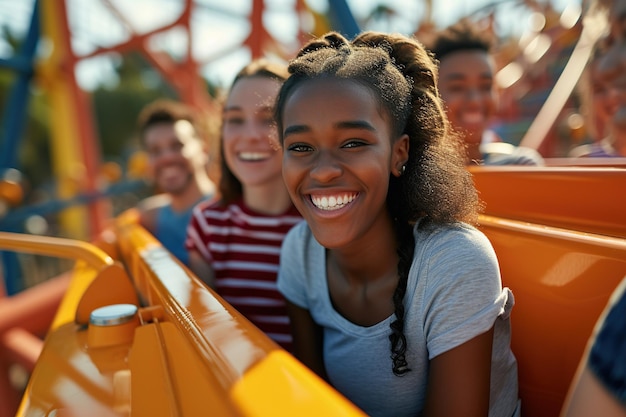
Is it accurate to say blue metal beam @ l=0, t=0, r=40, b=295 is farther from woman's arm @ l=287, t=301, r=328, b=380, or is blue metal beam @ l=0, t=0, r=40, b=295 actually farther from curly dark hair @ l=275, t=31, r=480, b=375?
curly dark hair @ l=275, t=31, r=480, b=375

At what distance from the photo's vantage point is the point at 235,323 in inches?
25.5

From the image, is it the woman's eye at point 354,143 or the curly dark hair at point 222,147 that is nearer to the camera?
the woman's eye at point 354,143

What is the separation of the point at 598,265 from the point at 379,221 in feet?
1.10

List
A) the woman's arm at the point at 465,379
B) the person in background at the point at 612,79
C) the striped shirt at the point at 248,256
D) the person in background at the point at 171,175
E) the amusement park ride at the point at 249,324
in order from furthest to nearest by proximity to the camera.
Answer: the person in background at the point at 171,175 → the person in background at the point at 612,79 → the striped shirt at the point at 248,256 → the woman's arm at the point at 465,379 → the amusement park ride at the point at 249,324

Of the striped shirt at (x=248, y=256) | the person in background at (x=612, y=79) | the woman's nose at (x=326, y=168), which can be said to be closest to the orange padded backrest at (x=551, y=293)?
the woman's nose at (x=326, y=168)

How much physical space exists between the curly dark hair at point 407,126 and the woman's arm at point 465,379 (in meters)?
0.07

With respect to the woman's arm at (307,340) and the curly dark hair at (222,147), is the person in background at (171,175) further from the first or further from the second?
the woman's arm at (307,340)

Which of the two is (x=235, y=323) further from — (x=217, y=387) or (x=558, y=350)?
(x=558, y=350)

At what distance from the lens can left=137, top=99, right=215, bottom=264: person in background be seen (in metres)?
2.12

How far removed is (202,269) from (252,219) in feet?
0.62

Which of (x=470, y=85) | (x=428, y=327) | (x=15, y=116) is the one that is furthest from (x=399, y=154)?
(x=15, y=116)

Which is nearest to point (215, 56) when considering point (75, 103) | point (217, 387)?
point (75, 103)

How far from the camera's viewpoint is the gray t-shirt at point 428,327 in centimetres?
75

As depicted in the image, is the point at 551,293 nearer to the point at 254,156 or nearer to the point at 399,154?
the point at 399,154
